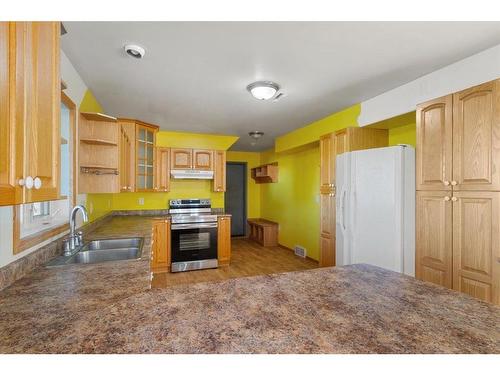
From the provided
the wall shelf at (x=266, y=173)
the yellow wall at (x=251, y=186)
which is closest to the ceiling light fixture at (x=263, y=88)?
the wall shelf at (x=266, y=173)

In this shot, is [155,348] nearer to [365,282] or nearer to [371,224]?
[365,282]

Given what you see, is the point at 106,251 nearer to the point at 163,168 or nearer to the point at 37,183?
the point at 37,183

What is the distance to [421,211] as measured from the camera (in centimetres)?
213

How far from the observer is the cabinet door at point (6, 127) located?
66 cm

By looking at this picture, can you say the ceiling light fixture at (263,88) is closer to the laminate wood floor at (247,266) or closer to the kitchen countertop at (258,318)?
the kitchen countertop at (258,318)

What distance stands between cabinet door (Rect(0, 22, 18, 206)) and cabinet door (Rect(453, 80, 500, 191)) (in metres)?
2.43

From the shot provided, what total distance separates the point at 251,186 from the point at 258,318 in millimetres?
5848

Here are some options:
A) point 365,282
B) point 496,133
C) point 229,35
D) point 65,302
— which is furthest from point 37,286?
point 496,133

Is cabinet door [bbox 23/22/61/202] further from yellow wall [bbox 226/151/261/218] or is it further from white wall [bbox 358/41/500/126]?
yellow wall [bbox 226/151/261/218]

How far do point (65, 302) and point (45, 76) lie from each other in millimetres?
824

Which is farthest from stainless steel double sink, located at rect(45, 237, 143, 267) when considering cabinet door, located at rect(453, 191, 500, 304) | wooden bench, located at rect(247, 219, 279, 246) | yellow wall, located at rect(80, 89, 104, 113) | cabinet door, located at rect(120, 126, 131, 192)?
wooden bench, located at rect(247, 219, 279, 246)

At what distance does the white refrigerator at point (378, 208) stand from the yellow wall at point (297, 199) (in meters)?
1.46

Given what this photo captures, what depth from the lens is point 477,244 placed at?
173 centimetres

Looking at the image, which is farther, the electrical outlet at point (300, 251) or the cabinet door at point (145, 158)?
the electrical outlet at point (300, 251)
